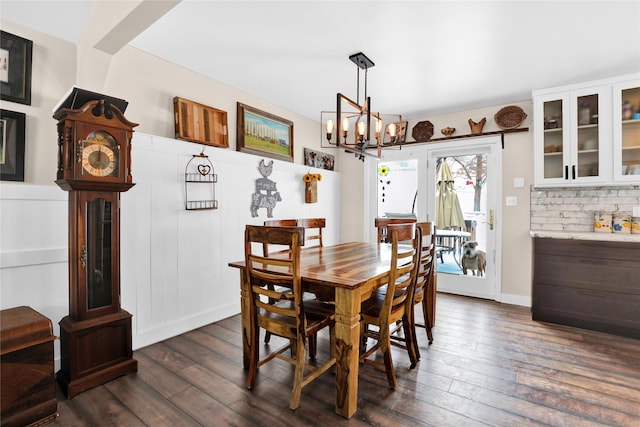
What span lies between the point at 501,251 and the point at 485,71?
84.4 inches

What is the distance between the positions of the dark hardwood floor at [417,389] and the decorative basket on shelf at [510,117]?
94.3 inches

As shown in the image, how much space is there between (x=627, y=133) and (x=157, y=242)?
4499 millimetres

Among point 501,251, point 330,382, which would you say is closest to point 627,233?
point 501,251

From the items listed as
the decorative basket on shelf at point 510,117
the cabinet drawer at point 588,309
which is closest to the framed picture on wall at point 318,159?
the decorative basket on shelf at point 510,117

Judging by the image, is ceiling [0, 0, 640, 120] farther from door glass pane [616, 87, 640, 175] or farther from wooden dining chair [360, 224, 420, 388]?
wooden dining chair [360, 224, 420, 388]

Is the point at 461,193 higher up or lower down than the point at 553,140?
lower down

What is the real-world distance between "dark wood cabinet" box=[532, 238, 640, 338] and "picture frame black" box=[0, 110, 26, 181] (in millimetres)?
4348

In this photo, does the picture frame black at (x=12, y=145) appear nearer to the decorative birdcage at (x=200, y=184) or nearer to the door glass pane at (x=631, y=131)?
the decorative birdcage at (x=200, y=184)

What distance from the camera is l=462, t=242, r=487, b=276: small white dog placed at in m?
4.02

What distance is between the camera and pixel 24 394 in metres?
1.63

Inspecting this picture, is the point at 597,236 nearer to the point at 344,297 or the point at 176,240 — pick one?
the point at 344,297

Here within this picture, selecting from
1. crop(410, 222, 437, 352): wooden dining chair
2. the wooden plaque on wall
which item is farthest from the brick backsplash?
the wooden plaque on wall

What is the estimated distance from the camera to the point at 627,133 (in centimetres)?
304

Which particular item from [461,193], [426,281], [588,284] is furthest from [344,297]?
[461,193]
